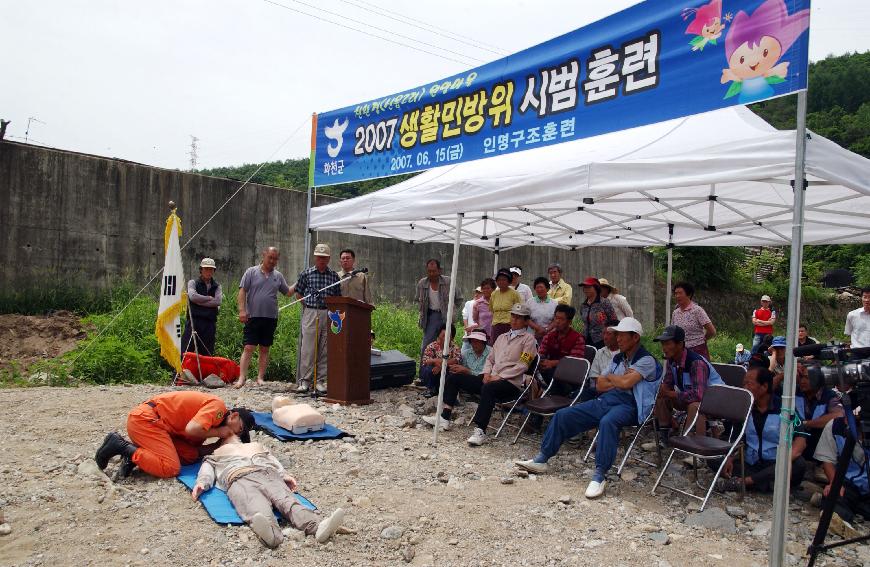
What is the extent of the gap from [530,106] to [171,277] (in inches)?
187

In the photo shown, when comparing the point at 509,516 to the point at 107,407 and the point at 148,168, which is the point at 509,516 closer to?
the point at 107,407

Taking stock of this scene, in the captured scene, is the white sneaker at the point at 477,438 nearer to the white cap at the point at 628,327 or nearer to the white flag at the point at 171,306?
the white cap at the point at 628,327

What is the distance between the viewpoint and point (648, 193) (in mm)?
6238

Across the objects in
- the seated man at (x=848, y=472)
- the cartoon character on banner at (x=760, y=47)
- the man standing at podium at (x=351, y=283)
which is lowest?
the seated man at (x=848, y=472)

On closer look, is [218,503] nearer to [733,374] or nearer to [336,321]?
[336,321]

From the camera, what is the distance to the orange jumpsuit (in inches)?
178

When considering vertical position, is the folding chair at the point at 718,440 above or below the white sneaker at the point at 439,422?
above

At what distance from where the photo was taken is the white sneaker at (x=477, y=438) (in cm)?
584

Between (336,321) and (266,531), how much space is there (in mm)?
3763

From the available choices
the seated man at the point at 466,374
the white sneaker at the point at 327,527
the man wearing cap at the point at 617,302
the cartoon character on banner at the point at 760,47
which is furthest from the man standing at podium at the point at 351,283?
the cartoon character on banner at the point at 760,47

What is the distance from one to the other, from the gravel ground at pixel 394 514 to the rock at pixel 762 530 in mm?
13

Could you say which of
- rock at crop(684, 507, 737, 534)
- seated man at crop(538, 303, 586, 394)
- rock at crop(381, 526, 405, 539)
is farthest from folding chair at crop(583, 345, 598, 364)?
rock at crop(381, 526, 405, 539)

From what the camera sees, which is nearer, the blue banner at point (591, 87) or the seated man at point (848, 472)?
the blue banner at point (591, 87)

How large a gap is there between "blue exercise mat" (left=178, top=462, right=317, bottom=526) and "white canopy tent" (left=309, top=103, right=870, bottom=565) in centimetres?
224
